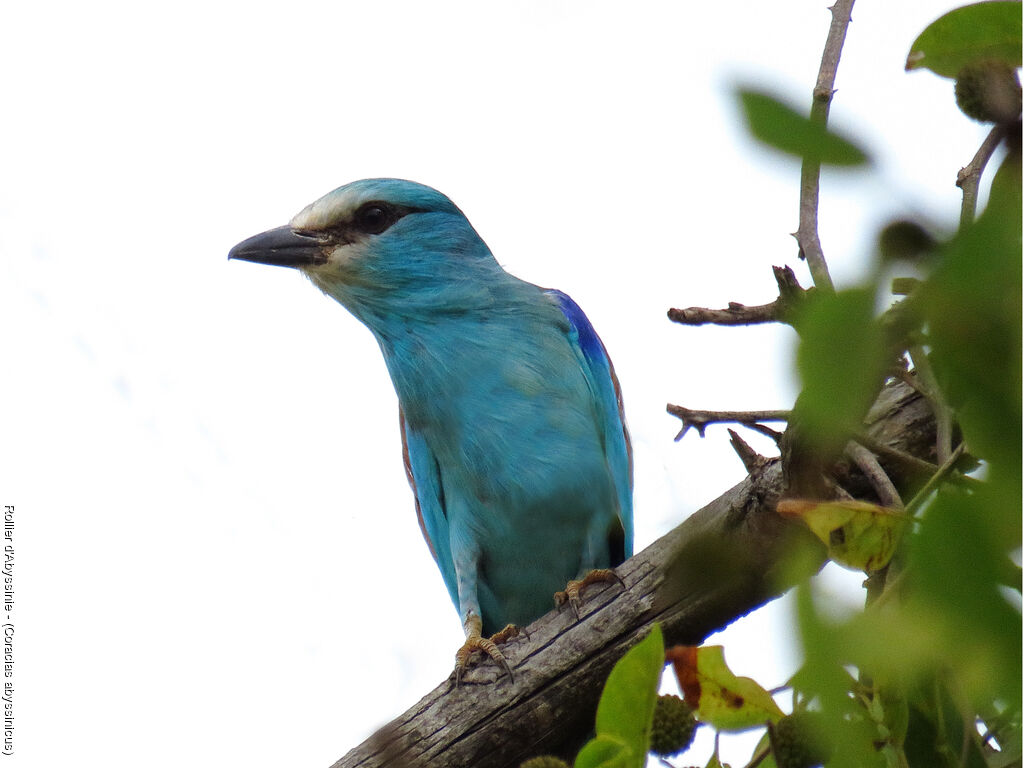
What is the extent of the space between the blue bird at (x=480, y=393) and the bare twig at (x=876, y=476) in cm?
221

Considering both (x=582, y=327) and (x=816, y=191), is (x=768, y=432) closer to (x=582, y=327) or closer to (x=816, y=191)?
(x=816, y=191)

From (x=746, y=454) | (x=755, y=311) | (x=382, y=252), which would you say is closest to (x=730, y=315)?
(x=755, y=311)

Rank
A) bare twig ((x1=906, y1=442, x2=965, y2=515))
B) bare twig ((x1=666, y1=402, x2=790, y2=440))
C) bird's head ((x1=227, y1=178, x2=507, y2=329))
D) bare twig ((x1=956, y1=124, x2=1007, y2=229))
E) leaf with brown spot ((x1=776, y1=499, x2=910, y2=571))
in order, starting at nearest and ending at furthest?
1. bare twig ((x1=956, y1=124, x2=1007, y2=229))
2. leaf with brown spot ((x1=776, y1=499, x2=910, y2=571))
3. bare twig ((x1=906, y1=442, x2=965, y2=515))
4. bare twig ((x1=666, y1=402, x2=790, y2=440))
5. bird's head ((x1=227, y1=178, x2=507, y2=329))

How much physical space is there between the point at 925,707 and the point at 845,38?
1.15m

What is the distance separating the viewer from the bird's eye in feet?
15.8

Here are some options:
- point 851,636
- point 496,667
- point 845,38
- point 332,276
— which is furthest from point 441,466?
point 851,636

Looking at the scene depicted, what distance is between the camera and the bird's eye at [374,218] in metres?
4.82

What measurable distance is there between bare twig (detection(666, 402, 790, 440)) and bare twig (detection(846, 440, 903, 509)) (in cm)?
19

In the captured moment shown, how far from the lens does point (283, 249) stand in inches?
186

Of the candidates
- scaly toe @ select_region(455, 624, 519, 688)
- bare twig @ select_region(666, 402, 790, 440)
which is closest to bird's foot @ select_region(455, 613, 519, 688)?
scaly toe @ select_region(455, 624, 519, 688)

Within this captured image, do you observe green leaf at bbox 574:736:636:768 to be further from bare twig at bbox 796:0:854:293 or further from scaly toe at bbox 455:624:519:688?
scaly toe at bbox 455:624:519:688

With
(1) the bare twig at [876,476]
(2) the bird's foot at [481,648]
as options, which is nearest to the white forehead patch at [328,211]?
(2) the bird's foot at [481,648]

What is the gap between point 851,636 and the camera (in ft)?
2.43

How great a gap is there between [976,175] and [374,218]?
3924 millimetres
